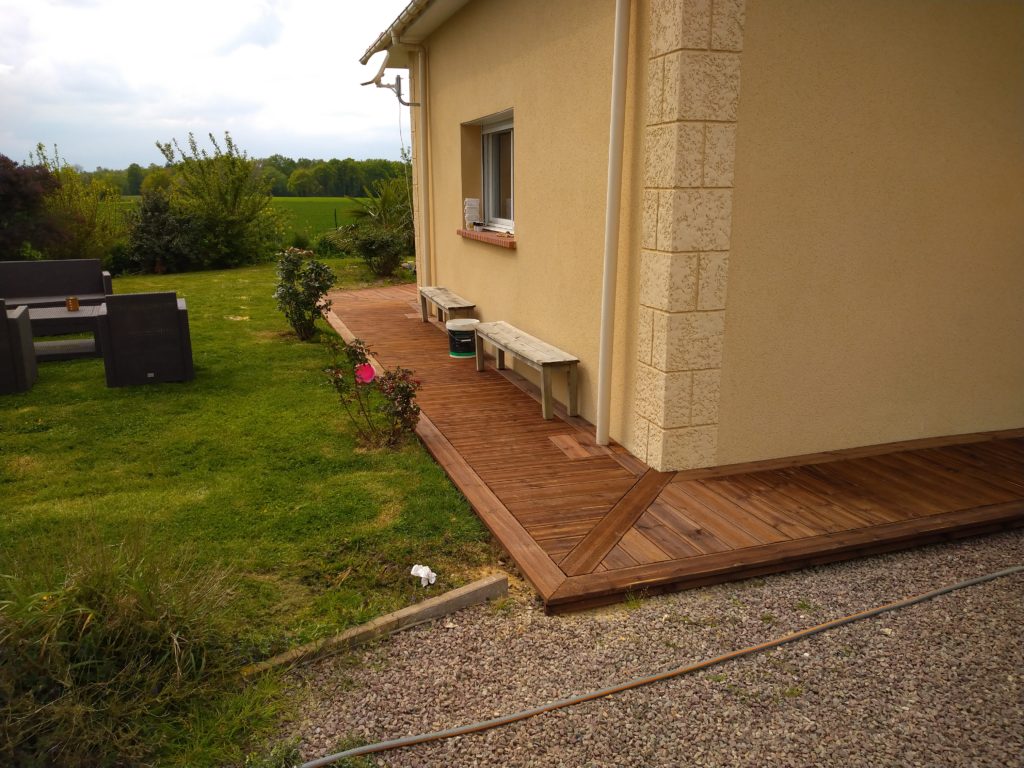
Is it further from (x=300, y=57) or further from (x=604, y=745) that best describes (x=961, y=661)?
(x=300, y=57)

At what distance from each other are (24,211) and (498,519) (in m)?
12.8

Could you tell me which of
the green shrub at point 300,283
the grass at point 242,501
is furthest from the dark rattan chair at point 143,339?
the green shrub at point 300,283

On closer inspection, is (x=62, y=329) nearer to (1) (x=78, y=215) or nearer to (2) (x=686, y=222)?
(2) (x=686, y=222)

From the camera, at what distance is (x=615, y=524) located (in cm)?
385

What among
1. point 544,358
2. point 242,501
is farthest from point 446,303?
point 242,501

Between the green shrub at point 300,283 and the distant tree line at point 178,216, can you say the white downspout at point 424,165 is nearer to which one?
the green shrub at point 300,283

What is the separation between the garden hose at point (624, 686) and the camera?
2393 millimetres

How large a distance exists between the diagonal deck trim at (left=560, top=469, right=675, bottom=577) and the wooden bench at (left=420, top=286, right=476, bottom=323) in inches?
165

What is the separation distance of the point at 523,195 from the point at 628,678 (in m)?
4.56

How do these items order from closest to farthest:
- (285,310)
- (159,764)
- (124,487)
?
(159,764)
(124,487)
(285,310)

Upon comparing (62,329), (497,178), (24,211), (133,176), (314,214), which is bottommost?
(62,329)

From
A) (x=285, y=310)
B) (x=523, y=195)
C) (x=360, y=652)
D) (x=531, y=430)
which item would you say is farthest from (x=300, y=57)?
(x=360, y=652)

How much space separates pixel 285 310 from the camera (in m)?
8.74

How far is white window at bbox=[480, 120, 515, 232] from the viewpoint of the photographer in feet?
25.8
